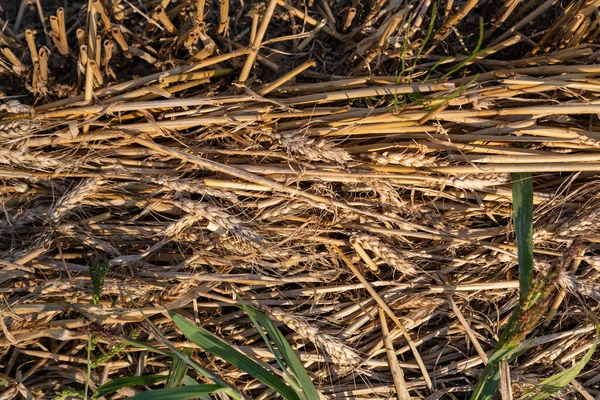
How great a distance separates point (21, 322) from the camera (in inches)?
64.7

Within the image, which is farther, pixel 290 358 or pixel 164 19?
pixel 164 19

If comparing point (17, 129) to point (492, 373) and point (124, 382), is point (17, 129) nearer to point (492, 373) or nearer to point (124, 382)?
point (124, 382)

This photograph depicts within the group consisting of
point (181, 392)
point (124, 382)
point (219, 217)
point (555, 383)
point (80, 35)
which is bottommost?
point (124, 382)

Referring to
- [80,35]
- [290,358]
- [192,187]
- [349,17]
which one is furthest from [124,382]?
[349,17]

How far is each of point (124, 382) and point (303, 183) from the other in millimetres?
750

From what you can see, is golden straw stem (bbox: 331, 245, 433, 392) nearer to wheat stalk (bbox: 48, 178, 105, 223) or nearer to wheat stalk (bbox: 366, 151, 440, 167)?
wheat stalk (bbox: 366, 151, 440, 167)

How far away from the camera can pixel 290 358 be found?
1533mm

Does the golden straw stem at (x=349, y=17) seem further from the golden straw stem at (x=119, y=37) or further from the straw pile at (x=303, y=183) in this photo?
the golden straw stem at (x=119, y=37)

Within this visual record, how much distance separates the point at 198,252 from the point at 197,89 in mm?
498

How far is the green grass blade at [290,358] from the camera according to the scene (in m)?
1.50

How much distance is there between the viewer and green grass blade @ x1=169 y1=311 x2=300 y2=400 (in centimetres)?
151

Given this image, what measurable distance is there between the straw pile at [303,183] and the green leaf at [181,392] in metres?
0.22

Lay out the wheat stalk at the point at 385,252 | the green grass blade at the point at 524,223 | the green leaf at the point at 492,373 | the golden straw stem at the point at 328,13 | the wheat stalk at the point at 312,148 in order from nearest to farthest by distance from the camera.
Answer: the green leaf at the point at 492,373, the green grass blade at the point at 524,223, the wheat stalk at the point at 312,148, the wheat stalk at the point at 385,252, the golden straw stem at the point at 328,13

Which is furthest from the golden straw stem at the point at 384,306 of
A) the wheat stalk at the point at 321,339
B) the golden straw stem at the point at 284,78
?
the golden straw stem at the point at 284,78
